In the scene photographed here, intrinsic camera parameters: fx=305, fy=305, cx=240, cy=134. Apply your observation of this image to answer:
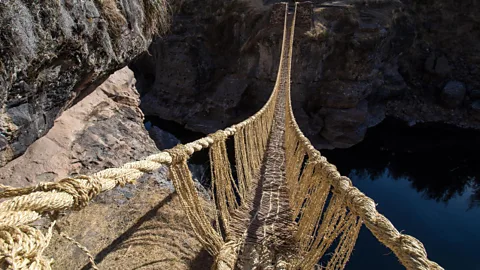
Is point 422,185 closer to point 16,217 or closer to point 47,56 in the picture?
point 47,56

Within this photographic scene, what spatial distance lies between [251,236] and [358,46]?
11588 mm

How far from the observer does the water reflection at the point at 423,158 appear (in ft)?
35.5

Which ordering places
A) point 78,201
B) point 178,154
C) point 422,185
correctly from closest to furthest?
point 78,201, point 178,154, point 422,185

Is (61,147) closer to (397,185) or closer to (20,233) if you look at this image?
(20,233)

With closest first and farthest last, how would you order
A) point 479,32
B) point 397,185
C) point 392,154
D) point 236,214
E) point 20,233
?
point 20,233, point 236,214, point 397,185, point 392,154, point 479,32

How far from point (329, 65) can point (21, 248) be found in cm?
1290

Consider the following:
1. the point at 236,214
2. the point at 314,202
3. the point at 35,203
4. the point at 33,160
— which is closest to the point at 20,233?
the point at 35,203

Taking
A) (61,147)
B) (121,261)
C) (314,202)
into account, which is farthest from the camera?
(61,147)

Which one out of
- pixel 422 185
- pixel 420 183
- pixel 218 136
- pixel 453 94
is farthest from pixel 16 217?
pixel 453 94

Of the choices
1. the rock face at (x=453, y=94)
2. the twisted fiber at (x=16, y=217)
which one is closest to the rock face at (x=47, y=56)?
the twisted fiber at (x=16, y=217)

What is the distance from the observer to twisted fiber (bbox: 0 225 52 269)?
0.62 meters

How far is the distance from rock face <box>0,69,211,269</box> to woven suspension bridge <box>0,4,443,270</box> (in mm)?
242

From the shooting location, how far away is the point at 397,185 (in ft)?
35.0

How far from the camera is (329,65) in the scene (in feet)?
40.9
